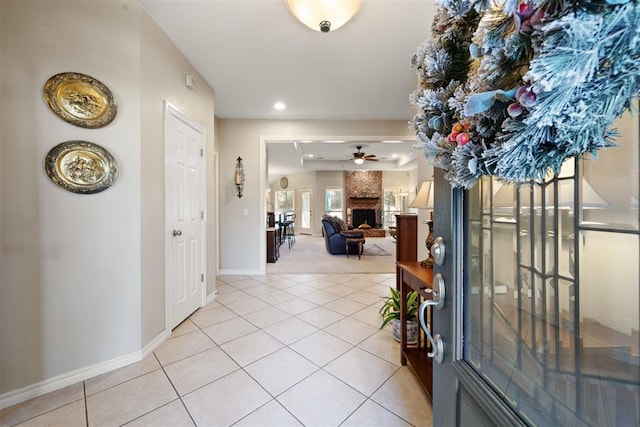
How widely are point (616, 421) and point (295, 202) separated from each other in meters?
10.7

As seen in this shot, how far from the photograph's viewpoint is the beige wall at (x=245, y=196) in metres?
4.29

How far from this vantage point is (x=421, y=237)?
3.07 meters

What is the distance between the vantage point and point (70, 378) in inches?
66.4

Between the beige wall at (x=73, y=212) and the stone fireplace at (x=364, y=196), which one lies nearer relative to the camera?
the beige wall at (x=73, y=212)

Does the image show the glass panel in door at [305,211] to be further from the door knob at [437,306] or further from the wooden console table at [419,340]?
the door knob at [437,306]

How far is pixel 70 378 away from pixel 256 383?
1.24 m

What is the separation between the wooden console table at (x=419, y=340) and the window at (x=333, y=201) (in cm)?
839

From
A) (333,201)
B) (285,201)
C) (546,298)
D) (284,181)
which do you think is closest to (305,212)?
(285,201)

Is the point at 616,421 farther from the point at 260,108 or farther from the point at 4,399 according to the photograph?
the point at 260,108

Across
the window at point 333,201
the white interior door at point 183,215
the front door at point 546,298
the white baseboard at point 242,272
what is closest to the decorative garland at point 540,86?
the front door at point 546,298

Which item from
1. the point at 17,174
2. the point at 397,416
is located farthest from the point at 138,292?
the point at 397,416

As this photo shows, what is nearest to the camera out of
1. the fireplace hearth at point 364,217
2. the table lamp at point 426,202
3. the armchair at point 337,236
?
the table lamp at point 426,202

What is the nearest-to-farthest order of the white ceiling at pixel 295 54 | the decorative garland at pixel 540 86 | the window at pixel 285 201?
the decorative garland at pixel 540 86 → the white ceiling at pixel 295 54 → the window at pixel 285 201

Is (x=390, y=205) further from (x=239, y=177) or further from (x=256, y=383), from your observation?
(x=256, y=383)
